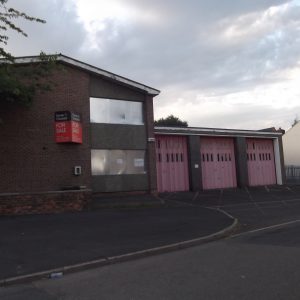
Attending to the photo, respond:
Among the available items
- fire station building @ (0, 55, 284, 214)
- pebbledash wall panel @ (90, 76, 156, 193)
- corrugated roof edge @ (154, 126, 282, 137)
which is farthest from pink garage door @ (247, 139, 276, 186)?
pebbledash wall panel @ (90, 76, 156, 193)

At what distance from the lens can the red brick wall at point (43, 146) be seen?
19.1m

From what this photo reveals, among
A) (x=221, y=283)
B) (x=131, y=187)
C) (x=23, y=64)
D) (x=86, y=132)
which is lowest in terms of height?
(x=221, y=283)

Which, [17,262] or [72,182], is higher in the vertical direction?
[72,182]

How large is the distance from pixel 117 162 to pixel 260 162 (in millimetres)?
12351

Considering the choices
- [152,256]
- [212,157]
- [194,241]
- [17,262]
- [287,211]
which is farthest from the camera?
[212,157]

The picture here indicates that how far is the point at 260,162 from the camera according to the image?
1222 inches

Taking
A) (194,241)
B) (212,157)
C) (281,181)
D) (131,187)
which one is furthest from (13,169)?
(281,181)

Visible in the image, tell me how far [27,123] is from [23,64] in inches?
95.5

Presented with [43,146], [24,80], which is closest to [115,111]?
[43,146]

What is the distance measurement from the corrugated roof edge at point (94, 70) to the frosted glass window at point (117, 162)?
2973mm

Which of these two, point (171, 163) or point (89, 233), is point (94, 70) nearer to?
point (171, 163)

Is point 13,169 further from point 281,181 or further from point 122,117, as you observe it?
point 281,181

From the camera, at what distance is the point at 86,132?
824 inches

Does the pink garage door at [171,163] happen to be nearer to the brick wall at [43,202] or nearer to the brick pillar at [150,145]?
the brick pillar at [150,145]
